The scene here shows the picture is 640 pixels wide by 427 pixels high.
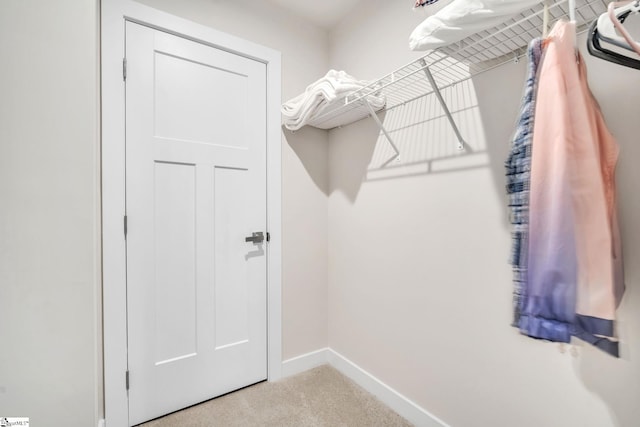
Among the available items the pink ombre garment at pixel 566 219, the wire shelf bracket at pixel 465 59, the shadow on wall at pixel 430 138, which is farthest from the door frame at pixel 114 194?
the pink ombre garment at pixel 566 219

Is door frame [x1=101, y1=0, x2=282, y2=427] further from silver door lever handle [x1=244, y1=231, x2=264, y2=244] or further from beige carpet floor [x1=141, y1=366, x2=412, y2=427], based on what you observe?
silver door lever handle [x1=244, y1=231, x2=264, y2=244]

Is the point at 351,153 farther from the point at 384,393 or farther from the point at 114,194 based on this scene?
the point at 384,393

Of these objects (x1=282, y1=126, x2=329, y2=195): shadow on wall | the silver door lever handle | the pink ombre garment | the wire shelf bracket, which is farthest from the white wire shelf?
the silver door lever handle

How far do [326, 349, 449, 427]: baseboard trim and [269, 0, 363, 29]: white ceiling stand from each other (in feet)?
7.62

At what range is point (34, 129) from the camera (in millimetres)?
967

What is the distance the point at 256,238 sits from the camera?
5.89 ft

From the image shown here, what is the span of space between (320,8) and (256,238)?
1551 mm

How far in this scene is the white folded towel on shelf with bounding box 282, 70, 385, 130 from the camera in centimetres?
145

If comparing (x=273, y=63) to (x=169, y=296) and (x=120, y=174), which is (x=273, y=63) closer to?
(x=120, y=174)

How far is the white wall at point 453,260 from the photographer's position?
873 millimetres

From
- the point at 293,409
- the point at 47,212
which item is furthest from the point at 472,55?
the point at 293,409

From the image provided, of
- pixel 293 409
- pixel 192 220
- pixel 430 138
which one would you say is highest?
pixel 430 138

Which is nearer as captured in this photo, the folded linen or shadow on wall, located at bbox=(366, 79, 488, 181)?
the folded linen

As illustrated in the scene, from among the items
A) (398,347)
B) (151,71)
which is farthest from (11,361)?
(398,347)
